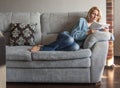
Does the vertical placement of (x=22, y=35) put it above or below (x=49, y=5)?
below

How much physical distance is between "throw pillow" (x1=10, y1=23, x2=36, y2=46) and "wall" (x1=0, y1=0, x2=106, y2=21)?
2.16 feet

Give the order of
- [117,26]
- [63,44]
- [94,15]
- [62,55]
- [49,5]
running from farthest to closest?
[117,26] < [49,5] < [94,15] < [63,44] < [62,55]

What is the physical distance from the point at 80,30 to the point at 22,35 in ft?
3.01

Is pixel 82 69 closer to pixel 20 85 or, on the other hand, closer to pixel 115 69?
pixel 20 85

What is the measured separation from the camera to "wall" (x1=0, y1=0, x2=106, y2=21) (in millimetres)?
4324

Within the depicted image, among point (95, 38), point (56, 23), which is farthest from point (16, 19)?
point (95, 38)

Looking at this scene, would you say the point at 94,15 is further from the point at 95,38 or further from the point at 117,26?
the point at 117,26

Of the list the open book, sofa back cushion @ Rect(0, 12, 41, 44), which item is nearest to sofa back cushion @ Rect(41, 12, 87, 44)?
sofa back cushion @ Rect(0, 12, 41, 44)

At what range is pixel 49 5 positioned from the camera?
175 inches

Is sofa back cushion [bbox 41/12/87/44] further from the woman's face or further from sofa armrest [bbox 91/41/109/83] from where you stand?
sofa armrest [bbox 91/41/109/83]

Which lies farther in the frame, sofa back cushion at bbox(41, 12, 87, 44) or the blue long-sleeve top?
sofa back cushion at bbox(41, 12, 87, 44)

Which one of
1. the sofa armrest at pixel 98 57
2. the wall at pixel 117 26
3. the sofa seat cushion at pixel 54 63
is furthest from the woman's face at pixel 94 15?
the wall at pixel 117 26

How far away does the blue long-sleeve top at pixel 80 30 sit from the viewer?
363 centimetres

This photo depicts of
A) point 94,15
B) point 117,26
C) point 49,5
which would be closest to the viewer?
point 94,15
